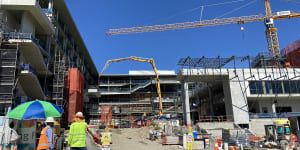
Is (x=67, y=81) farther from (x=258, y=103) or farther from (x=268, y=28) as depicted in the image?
(x=268, y=28)

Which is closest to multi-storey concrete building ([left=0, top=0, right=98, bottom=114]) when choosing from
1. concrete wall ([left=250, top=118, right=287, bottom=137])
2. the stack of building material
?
the stack of building material

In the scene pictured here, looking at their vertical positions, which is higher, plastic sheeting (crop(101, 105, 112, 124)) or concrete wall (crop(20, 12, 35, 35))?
concrete wall (crop(20, 12, 35, 35))

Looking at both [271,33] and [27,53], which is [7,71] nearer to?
[27,53]

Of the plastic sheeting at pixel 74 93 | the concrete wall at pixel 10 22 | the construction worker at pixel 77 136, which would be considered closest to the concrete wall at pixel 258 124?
the plastic sheeting at pixel 74 93

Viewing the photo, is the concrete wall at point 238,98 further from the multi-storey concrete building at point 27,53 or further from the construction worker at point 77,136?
the construction worker at point 77,136

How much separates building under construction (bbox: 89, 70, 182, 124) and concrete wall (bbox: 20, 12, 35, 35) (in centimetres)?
3113

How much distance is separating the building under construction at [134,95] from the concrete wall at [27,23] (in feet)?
102

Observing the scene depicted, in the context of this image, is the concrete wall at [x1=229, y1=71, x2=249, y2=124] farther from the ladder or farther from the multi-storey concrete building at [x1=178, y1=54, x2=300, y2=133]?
the ladder

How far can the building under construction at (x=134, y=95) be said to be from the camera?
5597 centimetres

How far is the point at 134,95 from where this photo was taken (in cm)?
6050

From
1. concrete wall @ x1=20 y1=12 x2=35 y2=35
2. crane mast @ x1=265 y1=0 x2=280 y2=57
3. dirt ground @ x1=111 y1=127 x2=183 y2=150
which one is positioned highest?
crane mast @ x1=265 y1=0 x2=280 y2=57

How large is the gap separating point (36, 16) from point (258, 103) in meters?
30.6

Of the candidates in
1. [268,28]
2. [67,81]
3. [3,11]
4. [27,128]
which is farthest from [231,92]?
[268,28]

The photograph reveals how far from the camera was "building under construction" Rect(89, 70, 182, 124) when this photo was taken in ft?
184
